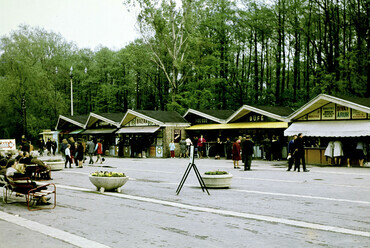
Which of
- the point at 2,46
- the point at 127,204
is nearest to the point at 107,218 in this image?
the point at 127,204

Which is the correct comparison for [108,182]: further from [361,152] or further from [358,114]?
[358,114]

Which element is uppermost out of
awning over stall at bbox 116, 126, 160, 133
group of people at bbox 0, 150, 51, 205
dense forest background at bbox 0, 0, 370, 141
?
dense forest background at bbox 0, 0, 370, 141

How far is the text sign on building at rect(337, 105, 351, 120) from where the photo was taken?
27.2 meters

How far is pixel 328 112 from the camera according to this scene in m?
28.6

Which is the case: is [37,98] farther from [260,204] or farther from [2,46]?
[260,204]

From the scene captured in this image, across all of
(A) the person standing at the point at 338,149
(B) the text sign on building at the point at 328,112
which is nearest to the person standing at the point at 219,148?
(B) the text sign on building at the point at 328,112

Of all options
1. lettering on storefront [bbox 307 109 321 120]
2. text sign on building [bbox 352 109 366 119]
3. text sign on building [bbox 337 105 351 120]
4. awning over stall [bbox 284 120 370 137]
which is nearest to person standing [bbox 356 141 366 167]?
awning over stall [bbox 284 120 370 137]

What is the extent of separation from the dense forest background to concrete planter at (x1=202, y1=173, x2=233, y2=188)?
24419mm

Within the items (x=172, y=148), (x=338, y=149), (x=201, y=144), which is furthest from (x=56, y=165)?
(x=338, y=149)

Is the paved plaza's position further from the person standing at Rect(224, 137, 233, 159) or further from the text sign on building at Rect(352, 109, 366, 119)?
the person standing at Rect(224, 137, 233, 159)

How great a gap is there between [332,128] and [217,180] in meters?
14.5

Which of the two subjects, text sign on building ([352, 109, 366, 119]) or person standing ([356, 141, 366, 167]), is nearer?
person standing ([356, 141, 366, 167])

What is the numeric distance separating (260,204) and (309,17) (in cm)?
3541

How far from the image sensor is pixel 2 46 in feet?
209
